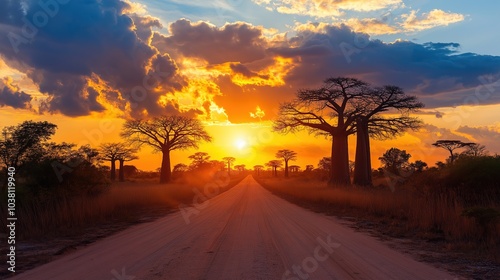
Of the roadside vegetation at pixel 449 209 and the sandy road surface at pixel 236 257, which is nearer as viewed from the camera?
the sandy road surface at pixel 236 257

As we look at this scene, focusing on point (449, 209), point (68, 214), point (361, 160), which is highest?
point (361, 160)

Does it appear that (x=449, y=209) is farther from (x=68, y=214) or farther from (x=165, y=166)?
(x=165, y=166)

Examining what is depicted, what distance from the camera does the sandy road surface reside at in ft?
22.9

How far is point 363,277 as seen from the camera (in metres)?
6.75

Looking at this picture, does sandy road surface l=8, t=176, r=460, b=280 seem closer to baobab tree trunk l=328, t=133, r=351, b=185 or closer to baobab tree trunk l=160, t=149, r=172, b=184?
baobab tree trunk l=328, t=133, r=351, b=185

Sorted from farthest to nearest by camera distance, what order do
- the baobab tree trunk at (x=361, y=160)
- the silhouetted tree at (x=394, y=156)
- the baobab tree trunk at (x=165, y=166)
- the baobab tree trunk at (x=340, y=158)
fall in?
the silhouetted tree at (x=394, y=156) < the baobab tree trunk at (x=165, y=166) < the baobab tree trunk at (x=340, y=158) < the baobab tree trunk at (x=361, y=160)

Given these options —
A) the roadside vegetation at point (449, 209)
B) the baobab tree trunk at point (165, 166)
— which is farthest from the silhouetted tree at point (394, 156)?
the roadside vegetation at point (449, 209)

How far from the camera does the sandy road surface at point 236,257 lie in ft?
22.9

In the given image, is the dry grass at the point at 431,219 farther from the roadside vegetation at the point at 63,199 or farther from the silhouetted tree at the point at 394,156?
the silhouetted tree at the point at 394,156

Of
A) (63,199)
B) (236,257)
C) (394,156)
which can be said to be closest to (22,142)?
(63,199)

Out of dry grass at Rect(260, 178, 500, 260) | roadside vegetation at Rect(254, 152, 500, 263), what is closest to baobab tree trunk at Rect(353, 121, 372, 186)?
roadside vegetation at Rect(254, 152, 500, 263)

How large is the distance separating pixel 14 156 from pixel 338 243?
2199cm

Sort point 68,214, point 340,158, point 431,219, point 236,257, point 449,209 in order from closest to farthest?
point 236,257 → point 431,219 → point 449,209 → point 68,214 → point 340,158

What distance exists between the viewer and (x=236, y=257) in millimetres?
8336
